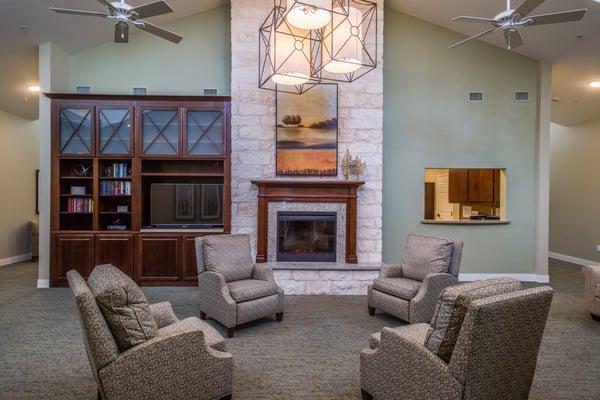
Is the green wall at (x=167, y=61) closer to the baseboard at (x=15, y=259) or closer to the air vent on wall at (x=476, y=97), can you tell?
the baseboard at (x=15, y=259)

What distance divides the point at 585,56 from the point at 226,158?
5477 mm

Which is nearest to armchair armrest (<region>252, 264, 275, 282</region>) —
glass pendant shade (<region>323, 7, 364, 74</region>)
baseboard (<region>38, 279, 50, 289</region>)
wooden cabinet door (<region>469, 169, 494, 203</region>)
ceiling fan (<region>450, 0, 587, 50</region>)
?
glass pendant shade (<region>323, 7, 364, 74</region>)

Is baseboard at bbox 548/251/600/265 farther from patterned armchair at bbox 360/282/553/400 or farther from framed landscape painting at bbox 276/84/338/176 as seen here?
patterned armchair at bbox 360/282/553/400

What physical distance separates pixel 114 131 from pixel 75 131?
0.57m

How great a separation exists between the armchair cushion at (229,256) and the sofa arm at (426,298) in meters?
1.81

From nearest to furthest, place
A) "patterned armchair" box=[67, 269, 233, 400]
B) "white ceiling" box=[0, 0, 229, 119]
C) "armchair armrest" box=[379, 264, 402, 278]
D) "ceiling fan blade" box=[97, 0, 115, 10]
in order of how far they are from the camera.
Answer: "patterned armchair" box=[67, 269, 233, 400]
"ceiling fan blade" box=[97, 0, 115, 10]
"armchair armrest" box=[379, 264, 402, 278]
"white ceiling" box=[0, 0, 229, 119]

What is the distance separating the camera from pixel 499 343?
185cm

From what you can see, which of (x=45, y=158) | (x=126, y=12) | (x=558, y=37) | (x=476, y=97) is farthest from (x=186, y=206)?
(x=558, y=37)

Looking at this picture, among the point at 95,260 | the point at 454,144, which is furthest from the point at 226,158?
the point at 454,144

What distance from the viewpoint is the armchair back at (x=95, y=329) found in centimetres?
194

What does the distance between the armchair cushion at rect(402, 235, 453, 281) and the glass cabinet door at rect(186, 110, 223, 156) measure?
3102 mm

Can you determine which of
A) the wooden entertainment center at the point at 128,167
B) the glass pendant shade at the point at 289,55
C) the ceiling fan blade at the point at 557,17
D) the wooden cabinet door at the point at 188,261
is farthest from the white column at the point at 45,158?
the ceiling fan blade at the point at 557,17

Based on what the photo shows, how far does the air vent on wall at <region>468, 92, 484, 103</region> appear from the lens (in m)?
6.00

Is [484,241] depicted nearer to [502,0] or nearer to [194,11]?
[502,0]
